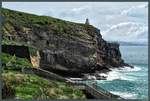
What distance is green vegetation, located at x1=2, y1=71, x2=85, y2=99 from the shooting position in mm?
6996

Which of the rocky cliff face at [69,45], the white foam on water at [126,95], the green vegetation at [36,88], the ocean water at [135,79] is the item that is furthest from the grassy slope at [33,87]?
the rocky cliff face at [69,45]

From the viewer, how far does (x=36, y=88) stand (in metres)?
7.32

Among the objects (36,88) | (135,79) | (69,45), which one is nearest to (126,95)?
(135,79)

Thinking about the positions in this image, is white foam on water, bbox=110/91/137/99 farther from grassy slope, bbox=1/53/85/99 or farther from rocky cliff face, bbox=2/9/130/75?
rocky cliff face, bbox=2/9/130/75

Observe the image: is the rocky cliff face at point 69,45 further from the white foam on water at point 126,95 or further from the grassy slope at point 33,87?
the grassy slope at point 33,87

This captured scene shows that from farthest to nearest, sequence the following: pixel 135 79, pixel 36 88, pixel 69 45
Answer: pixel 69 45
pixel 135 79
pixel 36 88

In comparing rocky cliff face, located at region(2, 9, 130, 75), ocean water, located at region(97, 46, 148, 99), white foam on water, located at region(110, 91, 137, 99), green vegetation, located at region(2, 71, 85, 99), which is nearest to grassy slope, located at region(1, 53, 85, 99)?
green vegetation, located at region(2, 71, 85, 99)

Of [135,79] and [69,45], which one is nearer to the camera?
[135,79]

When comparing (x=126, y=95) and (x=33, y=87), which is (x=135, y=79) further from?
(x=33, y=87)

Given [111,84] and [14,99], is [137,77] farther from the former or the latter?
[14,99]

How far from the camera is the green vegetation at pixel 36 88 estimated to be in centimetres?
700

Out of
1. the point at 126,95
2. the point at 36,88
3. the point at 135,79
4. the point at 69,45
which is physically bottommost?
the point at 126,95

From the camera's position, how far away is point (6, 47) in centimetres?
959

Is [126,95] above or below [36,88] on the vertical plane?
below
